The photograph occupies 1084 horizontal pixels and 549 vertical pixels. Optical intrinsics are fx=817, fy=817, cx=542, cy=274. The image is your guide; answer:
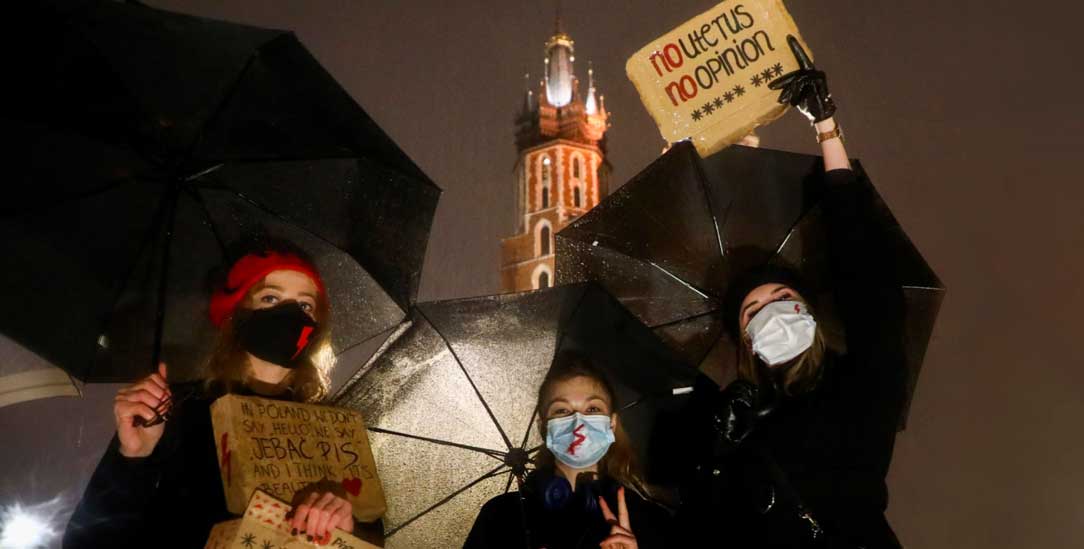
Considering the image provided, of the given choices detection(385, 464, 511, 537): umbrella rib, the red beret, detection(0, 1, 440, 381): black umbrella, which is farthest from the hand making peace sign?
the red beret

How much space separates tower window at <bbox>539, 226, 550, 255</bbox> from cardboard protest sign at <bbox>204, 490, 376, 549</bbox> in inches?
2219

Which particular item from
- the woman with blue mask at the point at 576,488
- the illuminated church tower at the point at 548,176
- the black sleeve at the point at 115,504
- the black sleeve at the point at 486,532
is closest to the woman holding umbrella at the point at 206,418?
the black sleeve at the point at 115,504

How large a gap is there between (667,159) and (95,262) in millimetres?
3302

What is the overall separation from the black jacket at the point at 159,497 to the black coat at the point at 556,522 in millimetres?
1388

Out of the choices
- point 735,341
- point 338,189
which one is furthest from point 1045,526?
point 338,189

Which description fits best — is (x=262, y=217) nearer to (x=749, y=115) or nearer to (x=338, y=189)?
(x=338, y=189)

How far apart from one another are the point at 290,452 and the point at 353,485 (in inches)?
12.7

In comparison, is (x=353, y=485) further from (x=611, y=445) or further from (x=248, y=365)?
(x=611, y=445)

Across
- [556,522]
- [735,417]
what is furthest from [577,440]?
[735,417]

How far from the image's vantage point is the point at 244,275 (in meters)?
3.74

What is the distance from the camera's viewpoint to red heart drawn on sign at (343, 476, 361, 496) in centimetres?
316

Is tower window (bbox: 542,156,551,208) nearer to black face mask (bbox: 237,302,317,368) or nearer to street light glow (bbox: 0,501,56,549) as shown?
street light glow (bbox: 0,501,56,549)

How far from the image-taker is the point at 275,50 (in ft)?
13.4

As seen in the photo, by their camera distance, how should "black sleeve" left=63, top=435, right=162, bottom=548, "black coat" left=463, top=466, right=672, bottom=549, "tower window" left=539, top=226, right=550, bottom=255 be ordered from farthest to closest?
"tower window" left=539, top=226, right=550, bottom=255
"black coat" left=463, top=466, right=672, bottom=549
"black sleeve" left=63, top=435, right=162, bottom=548
